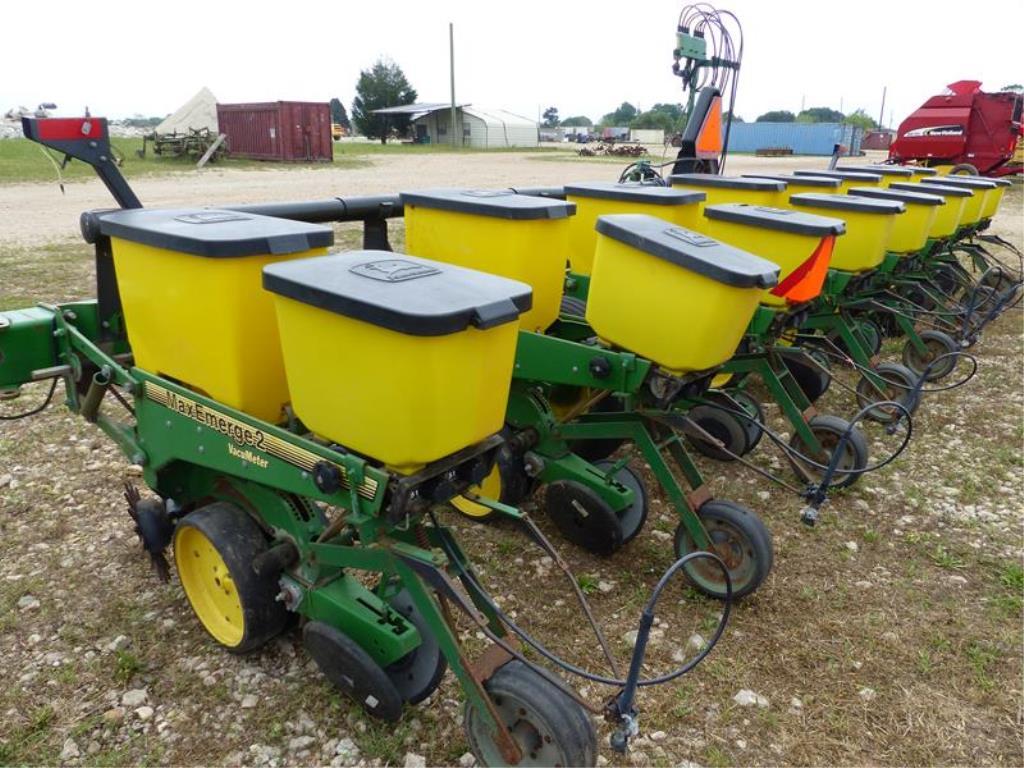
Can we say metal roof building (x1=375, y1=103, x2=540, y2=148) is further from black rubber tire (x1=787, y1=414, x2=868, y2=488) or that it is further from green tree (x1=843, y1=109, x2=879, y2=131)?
black rubber tire (x1=787, y1=414, x2=868, y2=488)

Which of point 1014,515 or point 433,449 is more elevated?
point 433,449

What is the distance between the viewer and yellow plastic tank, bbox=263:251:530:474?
1581 millimetres

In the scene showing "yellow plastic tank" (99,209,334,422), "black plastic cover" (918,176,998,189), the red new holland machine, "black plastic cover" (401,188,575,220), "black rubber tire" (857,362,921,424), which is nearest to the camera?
"yellow plastic tank" (99,209,334,422)

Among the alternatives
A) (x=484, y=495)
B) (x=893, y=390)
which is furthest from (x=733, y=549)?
(x=893, y=390)

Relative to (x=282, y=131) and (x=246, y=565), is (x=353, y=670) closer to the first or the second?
(x=246, y=565)

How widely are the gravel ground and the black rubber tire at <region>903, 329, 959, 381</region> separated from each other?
1.37 m

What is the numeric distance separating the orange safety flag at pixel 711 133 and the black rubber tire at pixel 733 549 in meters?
3.14

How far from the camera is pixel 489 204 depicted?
2.70m

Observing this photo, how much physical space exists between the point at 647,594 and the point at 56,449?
286 centimetres

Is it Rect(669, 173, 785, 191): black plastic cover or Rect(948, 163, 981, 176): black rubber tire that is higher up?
Rect(669, 173, 785, 191): black plastic cover

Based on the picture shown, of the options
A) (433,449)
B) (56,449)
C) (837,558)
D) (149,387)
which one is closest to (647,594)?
(837,558)

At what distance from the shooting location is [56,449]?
366 cm

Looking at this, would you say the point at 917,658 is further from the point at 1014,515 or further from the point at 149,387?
the point at 149,387

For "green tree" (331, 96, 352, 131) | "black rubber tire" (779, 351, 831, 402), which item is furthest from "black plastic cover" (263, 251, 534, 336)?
"green tree" (331, 96, 352, 131)
